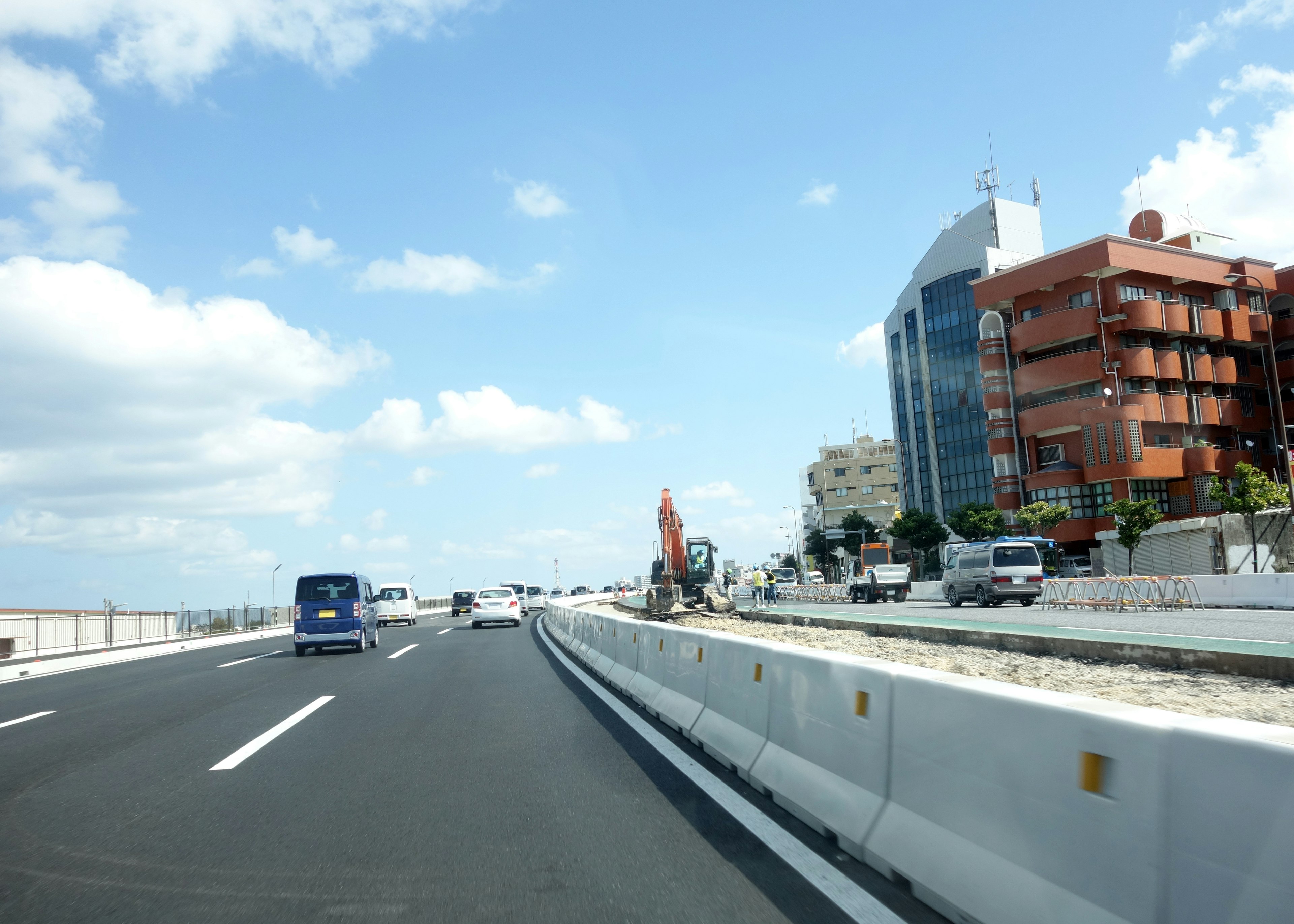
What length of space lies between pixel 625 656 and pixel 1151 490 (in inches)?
2162

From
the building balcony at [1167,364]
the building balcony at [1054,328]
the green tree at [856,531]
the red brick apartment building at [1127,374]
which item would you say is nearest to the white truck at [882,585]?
the red brick apartment building at [1127,374]

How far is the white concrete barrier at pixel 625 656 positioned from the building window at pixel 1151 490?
5201 centimetres

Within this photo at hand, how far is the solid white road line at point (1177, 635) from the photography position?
14.2 metres

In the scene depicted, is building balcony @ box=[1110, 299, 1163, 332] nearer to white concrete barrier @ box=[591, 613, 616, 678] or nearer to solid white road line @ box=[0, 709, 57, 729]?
white concrete barrier @ box=[591, 613, 616, 678]

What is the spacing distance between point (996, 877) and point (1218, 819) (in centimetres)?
106

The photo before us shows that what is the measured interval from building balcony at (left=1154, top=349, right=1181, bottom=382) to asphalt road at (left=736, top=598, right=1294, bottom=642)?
31.6 meters

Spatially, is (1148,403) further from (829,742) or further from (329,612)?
(829,742)

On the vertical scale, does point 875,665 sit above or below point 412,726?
above

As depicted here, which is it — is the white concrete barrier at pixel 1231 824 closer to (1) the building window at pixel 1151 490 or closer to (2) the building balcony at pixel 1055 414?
(1) the building window at pixel 1151 490

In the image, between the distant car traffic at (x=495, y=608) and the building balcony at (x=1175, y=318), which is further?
the building balcony at (x=1175, y=318)

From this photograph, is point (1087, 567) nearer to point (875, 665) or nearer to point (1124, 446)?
point (1124, 446)

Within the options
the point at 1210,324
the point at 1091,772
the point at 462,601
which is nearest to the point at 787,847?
the point at 1091,772

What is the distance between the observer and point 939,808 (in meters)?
4.00

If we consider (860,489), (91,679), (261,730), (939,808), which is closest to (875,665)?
(939,808)
